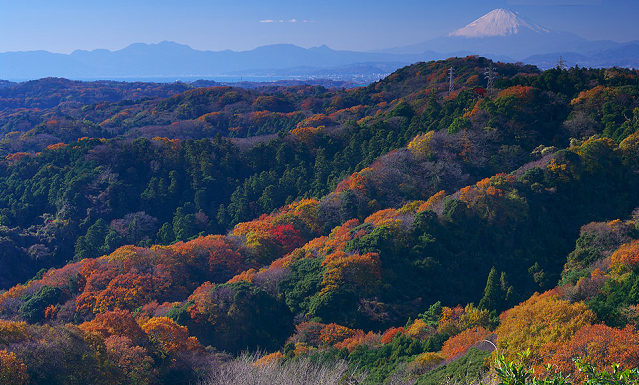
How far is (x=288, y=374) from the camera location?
12.4 metres

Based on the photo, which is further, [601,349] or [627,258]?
[627,258]

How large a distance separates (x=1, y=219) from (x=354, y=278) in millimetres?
27063

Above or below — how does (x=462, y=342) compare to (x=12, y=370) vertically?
below

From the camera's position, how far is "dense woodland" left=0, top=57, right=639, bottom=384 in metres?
14.0

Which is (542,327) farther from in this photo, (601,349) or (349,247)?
(349,247)

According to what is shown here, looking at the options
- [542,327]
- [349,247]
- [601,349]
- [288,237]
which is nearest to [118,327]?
[349,247]

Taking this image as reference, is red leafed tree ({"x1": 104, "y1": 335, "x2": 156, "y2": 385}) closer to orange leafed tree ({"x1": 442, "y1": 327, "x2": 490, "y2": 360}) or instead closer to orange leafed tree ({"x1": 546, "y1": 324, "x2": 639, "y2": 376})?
orange leafed tree ({"x1": 442, "y1": 327, "x2": 490, "y2": 360})

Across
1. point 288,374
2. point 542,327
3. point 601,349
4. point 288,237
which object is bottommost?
point 288,237

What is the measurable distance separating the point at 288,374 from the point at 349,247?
1087 cm

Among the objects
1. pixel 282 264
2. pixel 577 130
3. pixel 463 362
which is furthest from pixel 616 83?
pixel 463 362

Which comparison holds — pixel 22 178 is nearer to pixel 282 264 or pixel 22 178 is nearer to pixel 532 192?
pixel 282 264

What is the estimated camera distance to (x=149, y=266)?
978 inches

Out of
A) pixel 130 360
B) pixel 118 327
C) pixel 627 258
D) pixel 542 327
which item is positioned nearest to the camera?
pixel 542 327

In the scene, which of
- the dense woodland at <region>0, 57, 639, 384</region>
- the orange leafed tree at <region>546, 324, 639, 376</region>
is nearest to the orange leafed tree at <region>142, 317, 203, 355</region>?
the dense woodland at <region>0, 57, 639, 384</region>
